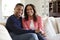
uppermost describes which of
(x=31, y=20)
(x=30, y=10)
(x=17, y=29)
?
(x=30, y=10)

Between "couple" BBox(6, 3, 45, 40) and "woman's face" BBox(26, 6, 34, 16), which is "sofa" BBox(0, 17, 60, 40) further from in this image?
"woman's face" BBox(26, 6, 34, 16)

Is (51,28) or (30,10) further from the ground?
(30,10)

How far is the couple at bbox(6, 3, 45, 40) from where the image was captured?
8.45 ft

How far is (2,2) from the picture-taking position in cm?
603

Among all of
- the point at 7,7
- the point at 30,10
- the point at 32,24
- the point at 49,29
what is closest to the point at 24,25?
the point at 32,24

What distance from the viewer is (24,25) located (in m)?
2.98

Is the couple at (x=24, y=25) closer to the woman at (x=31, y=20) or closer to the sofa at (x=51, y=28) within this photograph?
the woman at (x=31, y=20)

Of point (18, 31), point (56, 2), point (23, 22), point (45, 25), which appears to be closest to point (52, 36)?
point (45, 25)

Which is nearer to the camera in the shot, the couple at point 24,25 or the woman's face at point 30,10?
the couple at point 24,25

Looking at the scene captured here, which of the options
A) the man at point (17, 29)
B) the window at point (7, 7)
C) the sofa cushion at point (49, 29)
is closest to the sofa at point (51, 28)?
the sofa cushion at point (49, 29)

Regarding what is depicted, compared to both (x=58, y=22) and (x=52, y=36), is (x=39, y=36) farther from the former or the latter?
(x=58, y=22)

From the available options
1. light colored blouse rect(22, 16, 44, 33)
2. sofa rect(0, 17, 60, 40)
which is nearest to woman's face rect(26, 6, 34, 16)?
light colored blouse rect(22, 16, 44, 33)

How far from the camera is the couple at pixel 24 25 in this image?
2.58 metres

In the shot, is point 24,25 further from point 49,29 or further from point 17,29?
point 49,29
